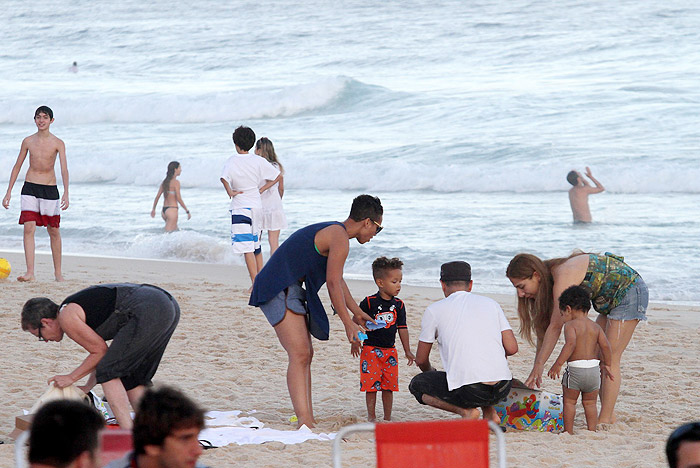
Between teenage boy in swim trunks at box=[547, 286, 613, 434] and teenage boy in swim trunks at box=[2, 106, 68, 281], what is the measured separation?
17.9ft

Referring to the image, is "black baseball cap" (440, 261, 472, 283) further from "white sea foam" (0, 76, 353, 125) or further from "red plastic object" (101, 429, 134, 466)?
"white sea foam" (0, 76, 353, 125)

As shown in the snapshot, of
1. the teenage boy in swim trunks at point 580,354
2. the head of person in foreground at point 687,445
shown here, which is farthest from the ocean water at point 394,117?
the head of person in foreground at point 687,445

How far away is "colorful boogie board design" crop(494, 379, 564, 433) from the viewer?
4840 millimetres

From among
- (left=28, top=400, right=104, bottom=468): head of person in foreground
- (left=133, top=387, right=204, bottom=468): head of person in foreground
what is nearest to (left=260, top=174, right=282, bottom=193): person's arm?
(left=133, top=387, right=204, bottom=468): head of person in foreground

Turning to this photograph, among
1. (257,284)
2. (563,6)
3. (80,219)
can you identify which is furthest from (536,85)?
(257,284)

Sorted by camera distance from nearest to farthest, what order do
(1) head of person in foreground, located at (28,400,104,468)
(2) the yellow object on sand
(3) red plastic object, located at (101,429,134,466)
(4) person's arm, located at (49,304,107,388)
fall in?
(1) head of person in foreground, located at (28,400,104,468)
(3) red plastic object, located at (101,429,134,466)
(4) person's arm, located at (49,304,107,388)
(2) the yellow object on sand

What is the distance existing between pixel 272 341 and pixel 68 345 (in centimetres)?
158

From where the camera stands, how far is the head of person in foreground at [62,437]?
1.96 metres

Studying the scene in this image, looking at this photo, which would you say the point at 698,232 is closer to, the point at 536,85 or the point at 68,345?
the point at 68,345

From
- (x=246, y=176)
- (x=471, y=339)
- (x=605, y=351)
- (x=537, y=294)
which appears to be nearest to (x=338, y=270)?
(x=471, y=339)

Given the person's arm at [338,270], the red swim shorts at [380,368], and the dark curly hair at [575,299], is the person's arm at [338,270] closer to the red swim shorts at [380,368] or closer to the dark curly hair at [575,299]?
the red swim shorts at [380,368]

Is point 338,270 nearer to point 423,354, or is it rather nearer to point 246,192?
point 423,354

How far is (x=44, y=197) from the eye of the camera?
8.65 meters

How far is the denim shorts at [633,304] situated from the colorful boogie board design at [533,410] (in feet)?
1.92
